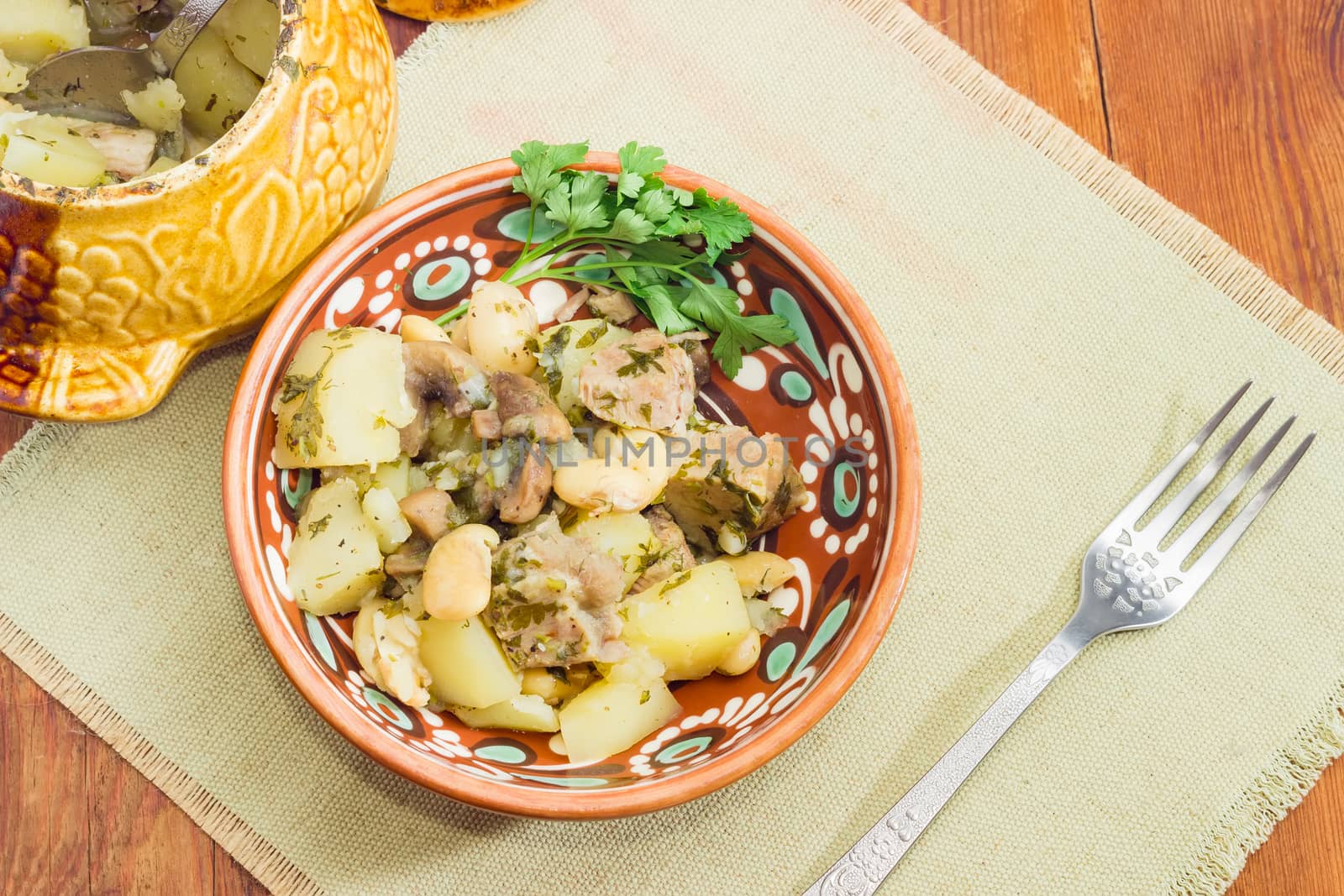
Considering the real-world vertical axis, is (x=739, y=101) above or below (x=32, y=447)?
above

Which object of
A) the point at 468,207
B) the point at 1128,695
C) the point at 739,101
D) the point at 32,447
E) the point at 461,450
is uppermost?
the point at 739,101

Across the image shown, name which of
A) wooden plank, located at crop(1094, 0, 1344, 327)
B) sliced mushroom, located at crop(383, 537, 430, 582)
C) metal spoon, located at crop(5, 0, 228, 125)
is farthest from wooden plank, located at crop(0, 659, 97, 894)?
wooden plank, located at crop(1094, 0, 1344, 327)

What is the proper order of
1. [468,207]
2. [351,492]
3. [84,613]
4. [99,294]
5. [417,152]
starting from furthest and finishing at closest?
[417,152]
[84,613]
[468,207]
[351,492]
[99,294]

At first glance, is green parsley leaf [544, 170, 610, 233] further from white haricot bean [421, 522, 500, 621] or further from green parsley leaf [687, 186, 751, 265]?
white haricot bean [421, 522, 500, 621]

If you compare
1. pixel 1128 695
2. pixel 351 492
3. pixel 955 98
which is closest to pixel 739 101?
pixel 955 98

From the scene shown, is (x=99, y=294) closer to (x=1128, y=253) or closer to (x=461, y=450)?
(x=461, y=450)

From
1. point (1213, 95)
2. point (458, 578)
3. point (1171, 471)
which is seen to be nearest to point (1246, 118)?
point (1213, 95)

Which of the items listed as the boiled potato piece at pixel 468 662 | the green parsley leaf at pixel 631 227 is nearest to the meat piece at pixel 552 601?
the boiled potato piece at pixel 468 662
